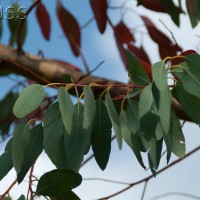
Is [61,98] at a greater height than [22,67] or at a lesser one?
greater

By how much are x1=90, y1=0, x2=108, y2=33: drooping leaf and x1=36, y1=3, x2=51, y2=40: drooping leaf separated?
1.00ft

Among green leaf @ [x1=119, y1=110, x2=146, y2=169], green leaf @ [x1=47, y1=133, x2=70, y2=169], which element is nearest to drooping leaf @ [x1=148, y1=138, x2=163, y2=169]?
green leaf @ [x1=119, y1=110, x2=146, y2=169]

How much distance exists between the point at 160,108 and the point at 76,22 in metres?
1.03

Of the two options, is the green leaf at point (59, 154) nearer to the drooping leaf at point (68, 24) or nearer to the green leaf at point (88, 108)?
the green leaf at point (88, 108)

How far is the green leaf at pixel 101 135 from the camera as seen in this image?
104cm

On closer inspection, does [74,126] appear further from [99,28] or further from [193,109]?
[99,28]

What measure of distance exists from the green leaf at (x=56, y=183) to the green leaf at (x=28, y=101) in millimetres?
122

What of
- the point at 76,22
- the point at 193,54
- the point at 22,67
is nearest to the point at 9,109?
the point at 76,22

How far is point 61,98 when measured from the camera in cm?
100

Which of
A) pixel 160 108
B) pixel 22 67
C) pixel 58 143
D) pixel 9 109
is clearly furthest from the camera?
pixel 9 109

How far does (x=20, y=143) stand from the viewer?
1054mm

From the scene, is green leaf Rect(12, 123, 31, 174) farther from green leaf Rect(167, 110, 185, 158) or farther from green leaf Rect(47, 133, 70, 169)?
green leaf Rect(167, 110, 185, 158)

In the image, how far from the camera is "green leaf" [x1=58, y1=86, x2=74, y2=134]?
3.23 ft

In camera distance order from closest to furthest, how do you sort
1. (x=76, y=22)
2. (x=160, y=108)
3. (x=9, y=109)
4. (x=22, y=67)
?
(x=160, y=108) → (x=22, y=67) → (x=76, y=22) → (x=9, y=109)
